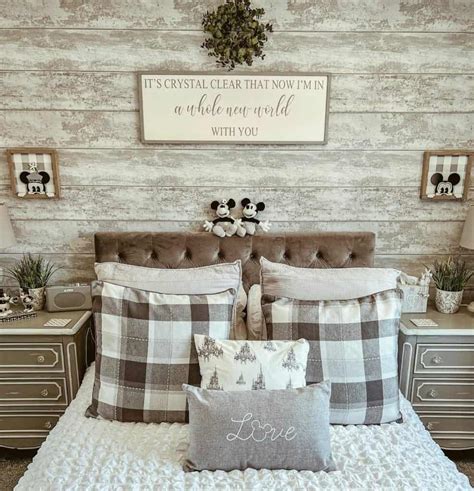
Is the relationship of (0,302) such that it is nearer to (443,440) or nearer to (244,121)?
(244,121)

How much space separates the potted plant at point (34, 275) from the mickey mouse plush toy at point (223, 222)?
86cm

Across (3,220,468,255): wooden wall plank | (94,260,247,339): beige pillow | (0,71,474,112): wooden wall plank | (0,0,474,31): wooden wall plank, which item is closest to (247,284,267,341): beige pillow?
(94,260,247,339): beige pillow

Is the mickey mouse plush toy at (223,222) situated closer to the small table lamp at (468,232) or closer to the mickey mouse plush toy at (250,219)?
the mickey mouse plush toy at (250,219)

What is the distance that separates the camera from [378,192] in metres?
2.31

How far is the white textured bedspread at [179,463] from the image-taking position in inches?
52.0

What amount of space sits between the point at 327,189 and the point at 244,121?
54 cm

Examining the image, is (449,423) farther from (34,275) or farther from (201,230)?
(34,275)

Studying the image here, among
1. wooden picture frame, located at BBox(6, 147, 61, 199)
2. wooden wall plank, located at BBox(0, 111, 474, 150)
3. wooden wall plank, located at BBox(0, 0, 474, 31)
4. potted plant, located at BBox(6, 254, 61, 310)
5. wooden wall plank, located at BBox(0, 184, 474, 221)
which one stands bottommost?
potted plant, located at BBox(6, 254, 61, 310)

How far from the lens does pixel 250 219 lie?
227cm

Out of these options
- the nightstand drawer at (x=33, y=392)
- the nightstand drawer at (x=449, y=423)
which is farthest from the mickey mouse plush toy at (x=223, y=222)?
the nightstand drawer at (x=449, y=423)

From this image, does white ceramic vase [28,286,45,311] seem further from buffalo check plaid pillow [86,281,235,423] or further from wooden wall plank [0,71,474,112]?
wooden wall plank [0,71,474,112]

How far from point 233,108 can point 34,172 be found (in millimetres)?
1035

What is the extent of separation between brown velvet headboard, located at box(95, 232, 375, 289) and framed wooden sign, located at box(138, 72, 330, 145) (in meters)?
0.48

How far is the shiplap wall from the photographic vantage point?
210cm
